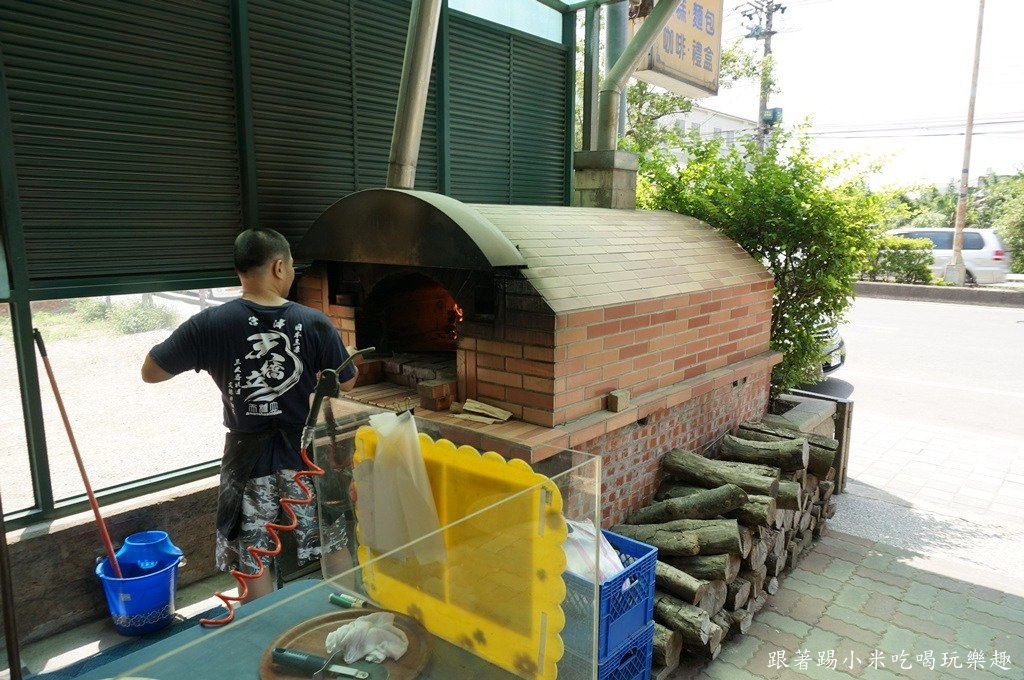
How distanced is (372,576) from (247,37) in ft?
12.2

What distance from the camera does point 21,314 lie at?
3523 millimetres

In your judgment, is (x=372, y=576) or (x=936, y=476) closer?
(x=372, y=576)

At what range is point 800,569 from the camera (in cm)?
461

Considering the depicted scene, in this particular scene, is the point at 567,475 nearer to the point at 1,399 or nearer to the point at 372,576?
the point at 372,576

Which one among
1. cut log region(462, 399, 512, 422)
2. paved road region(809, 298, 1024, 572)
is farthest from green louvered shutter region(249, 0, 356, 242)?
paved road region(809, 298, 1024, 572)

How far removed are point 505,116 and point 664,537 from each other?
14.1 feet

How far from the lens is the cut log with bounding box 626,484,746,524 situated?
396cm

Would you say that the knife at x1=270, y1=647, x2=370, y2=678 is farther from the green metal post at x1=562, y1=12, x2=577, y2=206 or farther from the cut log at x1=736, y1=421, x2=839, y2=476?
the green metal post at x1=562, y1=12, x2=577, y2=206

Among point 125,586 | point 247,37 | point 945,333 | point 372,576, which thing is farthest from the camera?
point 945,333

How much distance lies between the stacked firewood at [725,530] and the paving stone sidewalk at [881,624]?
13cm

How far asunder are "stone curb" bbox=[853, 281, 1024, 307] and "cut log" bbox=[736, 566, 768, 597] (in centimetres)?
1390

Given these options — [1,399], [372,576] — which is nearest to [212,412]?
[1,399]

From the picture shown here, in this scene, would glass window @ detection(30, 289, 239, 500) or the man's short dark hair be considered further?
glass window @ detection(30, 289, 239, 500)

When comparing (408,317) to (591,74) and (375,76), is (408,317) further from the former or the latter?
(591,74)
